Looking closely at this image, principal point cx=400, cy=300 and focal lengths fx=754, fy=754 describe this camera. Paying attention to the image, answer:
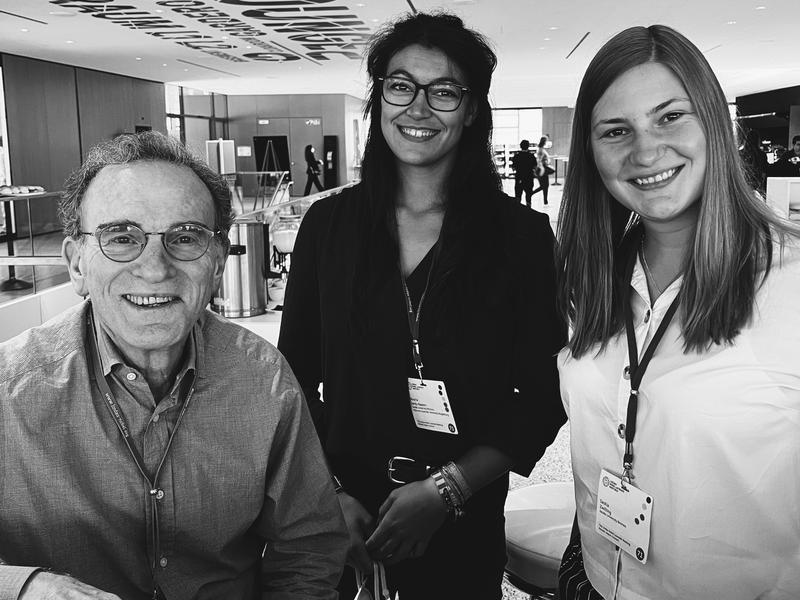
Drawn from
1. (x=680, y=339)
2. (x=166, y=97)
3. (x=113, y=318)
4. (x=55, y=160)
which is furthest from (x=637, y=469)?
(x=166, y=97)

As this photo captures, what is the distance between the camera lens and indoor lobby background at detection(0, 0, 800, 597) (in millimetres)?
8164

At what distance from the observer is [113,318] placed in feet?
3.94

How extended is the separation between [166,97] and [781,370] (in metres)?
23.7

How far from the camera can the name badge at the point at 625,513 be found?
49.6 inches

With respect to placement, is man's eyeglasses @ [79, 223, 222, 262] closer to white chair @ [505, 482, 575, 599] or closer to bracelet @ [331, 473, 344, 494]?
bracelet @ [331, 473, 344, 494]

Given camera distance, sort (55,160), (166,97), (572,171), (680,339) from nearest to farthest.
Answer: (680,339) → (572,171) → (55,160) → (166,97)

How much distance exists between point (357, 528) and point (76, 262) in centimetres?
76

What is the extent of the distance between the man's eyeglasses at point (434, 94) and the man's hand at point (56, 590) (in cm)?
108

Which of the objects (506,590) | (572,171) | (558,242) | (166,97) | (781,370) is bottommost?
(506,590)

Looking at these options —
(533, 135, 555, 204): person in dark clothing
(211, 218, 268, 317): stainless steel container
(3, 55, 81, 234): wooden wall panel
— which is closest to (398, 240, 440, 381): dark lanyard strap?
(211, 218, 268, 317): stainless steel container

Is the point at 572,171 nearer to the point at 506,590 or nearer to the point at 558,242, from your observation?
the point at 558,242

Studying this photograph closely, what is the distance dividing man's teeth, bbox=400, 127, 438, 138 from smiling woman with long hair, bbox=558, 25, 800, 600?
11.5 inches

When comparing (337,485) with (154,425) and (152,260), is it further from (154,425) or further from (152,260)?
(152,260)

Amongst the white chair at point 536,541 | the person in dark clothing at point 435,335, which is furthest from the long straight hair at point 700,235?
the white chair at point 536,541
